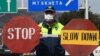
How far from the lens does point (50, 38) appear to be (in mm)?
7551

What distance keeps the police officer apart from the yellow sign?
0.31 m

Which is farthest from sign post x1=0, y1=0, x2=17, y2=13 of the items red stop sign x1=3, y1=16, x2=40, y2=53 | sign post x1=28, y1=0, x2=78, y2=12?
red stop sign x1=3, y1=16, x2=40, y2=53

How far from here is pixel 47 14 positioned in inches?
307

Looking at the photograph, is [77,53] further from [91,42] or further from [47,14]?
[47,14]

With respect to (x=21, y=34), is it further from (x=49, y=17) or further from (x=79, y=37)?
(x=79, y=37)

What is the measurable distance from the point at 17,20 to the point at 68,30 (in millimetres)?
Answer: 771

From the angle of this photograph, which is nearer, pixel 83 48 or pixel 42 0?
pixel 83 48

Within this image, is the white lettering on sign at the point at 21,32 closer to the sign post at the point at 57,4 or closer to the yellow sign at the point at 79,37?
the yellow sign at the point at 79,37

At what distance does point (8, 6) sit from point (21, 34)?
14.3m

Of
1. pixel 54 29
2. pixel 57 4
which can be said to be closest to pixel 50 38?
pixel 54 29

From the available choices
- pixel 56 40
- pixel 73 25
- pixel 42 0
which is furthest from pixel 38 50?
pixel 42 0

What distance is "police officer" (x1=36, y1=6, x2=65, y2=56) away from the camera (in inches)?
298

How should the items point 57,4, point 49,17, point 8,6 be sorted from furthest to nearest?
point 8,6, point 57,4, point 49,17

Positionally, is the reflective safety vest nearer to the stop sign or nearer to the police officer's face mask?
the police officer's face mask
